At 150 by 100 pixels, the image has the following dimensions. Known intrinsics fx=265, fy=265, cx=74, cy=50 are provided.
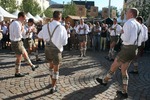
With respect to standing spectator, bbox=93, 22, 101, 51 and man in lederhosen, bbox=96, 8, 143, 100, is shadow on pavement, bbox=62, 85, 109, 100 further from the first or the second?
standing spectator, bbox=93, 22, 101, 51

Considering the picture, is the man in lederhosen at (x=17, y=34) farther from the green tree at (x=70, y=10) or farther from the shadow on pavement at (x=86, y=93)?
the green tree at (x=70, y=10)

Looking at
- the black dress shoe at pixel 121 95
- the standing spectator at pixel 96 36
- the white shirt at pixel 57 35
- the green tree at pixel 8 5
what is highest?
the green tree at pixel 8 5

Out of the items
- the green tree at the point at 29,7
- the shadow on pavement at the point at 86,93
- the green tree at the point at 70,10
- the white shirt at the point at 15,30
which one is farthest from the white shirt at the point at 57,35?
the green tree at the point at 70,10

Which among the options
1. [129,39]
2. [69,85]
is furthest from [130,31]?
[69,85]

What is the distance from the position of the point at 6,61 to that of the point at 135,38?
22.9 ft

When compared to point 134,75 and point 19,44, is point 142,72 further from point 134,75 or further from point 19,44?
point 19,44

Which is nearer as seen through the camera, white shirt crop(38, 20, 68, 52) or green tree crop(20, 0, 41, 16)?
white shirt crop(38, 20, 68, 52)

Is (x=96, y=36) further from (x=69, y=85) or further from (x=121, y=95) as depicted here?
(x=121, y=95)

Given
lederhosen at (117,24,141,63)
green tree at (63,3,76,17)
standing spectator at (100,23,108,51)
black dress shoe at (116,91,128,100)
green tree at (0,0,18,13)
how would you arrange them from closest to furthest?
lederhosen at (117,24,141,63), black dress shoe at (116,91,128,100), standing spectator at (100,23,108,51), green tree at (0,0,18,13), green tree at (63,3,76,17)

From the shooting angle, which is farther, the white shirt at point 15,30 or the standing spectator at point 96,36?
the standing spectator at point 96,36

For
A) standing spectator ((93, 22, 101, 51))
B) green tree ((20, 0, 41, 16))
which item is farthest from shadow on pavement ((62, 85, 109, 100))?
green tree ((20, 0, 41, 16))

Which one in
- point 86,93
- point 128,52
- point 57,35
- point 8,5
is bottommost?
point 86,93

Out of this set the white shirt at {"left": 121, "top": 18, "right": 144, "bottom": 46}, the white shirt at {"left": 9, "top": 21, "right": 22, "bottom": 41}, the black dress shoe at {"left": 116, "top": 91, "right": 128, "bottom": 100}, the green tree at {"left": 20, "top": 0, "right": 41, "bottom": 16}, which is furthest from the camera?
the green tree at {"left": 20, "top": 0, "right": 41, "bottom": 16}

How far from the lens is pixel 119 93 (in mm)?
6750
